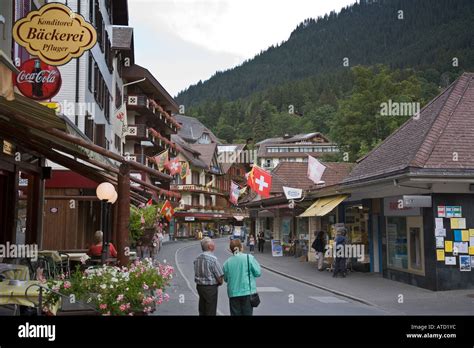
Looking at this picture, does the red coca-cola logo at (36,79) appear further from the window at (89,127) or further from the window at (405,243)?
the window at (89,127)

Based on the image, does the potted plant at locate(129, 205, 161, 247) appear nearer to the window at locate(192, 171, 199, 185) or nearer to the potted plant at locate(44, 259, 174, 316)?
the potted plant at locate(44, 259, 174, 316)

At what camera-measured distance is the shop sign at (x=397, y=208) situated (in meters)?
18.6

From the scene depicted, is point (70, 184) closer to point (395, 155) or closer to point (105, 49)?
point (105, 49)

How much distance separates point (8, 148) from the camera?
1471cm

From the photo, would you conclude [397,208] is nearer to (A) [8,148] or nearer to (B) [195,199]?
(A) [8,148]

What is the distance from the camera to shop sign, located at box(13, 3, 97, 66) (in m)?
12.6

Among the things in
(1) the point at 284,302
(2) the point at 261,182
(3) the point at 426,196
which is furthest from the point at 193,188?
(1) the point at 284,302

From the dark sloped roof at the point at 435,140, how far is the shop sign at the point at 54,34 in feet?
32.0

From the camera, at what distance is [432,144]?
60.6 feet

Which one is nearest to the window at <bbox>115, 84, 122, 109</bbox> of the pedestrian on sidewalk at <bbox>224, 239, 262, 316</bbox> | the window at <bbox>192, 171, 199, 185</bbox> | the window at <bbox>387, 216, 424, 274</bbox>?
the window at <bbox>387, 216, 424, 274</bbox>

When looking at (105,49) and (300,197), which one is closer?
(300,197)
